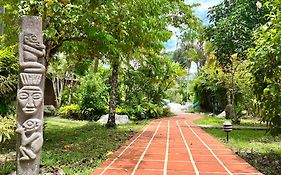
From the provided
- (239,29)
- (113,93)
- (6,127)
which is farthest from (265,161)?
(239,29)

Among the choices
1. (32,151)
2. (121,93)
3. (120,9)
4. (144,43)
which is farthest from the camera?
(121,93)

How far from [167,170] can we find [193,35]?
803 cm

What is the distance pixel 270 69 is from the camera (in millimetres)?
5926

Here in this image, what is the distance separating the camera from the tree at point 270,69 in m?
5.61

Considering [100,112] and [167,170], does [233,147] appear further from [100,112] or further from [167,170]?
[100,112]

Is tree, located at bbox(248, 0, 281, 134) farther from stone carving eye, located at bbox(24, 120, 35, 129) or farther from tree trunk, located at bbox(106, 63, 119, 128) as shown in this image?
tree trunk, located at bbox(106, 63, 119, 128)

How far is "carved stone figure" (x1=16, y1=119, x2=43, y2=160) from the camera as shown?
4.05 meters

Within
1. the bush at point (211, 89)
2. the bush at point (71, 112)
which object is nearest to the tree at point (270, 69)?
the bush at point (71, 112)

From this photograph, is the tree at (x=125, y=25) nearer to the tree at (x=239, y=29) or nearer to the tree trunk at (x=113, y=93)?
the tree trunk at (x=113, y=93)

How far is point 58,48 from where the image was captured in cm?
789

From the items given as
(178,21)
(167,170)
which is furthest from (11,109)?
(178,21)

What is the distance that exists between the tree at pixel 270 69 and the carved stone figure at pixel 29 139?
387 cm

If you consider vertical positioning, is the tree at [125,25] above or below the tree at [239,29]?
below

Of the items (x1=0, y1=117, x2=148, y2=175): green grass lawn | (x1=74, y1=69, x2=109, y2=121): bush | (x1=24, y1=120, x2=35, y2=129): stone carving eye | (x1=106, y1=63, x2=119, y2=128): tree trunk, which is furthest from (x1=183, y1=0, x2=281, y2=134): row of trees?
(x1=74, y1=69, x2=109, y2=121): bush
